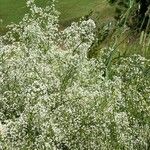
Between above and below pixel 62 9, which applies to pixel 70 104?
above

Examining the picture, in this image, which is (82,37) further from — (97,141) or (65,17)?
(65,17)

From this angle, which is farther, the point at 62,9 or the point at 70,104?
the point at 62,9

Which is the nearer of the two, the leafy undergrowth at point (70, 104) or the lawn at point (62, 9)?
the leafy undergrowth at point (70, 104)

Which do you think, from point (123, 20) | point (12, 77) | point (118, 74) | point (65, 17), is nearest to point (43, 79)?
point (12, 77)

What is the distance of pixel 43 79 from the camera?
14195 millimetres

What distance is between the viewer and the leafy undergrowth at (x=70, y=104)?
1194cm

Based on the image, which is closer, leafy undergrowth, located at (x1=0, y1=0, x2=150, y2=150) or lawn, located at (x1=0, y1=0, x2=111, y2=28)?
leafy undergrowth, located at (x1=0, y1=0, x2=150, y2=150)

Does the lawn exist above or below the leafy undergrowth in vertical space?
below

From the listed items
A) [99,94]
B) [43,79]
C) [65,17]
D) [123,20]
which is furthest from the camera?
[65,17]

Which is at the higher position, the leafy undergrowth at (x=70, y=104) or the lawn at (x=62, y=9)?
the leafy undergrowth at (x=70, y=104)

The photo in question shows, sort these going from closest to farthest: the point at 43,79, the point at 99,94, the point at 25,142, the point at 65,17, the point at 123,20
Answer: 1. the point at 123,20
2. the point at 25,142
3. the point at 99,94
4. the point at 43,79
5. the point at 65,17

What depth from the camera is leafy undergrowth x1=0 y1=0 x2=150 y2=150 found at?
11938 millimetres

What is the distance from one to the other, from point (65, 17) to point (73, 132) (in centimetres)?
2997

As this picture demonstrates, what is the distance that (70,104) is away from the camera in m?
12.9
